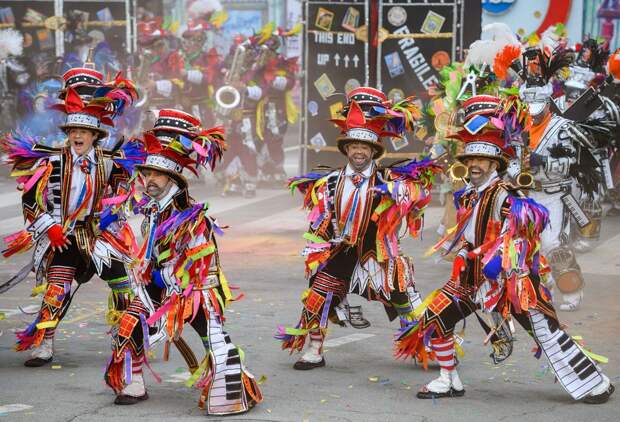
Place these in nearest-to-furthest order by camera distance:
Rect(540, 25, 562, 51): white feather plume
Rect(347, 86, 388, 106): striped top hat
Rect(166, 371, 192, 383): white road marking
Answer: Rect(166, 371, 192, 383): white road marking → Rect(347, 86, 388, 106): striped top hat → Rect(540, 25, 562, 51): white feather plume

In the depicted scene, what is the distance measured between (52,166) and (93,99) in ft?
1.76

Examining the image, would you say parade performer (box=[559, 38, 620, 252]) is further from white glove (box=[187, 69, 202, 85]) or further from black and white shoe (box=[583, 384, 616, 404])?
white glove (box=[187, 69, 202, 85])

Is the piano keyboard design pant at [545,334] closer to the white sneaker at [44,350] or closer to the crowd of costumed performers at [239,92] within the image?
the white sneaker at [44,350]

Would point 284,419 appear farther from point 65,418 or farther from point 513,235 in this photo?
point 513,235

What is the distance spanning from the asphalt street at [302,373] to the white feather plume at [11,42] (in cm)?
1069

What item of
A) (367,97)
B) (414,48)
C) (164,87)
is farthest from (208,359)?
(164,87)

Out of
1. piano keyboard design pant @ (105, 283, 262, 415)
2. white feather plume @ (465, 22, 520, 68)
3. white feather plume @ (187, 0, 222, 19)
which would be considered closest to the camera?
piano keyboard design pant @ (105, 283, 262, 415)

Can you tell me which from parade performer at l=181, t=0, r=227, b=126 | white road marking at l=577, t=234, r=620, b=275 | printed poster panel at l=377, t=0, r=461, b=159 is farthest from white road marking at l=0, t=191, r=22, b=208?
white road marking at l=577, t=234, r=620, b=275

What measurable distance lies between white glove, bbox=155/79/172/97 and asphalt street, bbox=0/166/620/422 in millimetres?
8742

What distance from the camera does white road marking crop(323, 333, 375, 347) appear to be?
916 centimetres

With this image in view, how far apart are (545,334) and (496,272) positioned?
48cm

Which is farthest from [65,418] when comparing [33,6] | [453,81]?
[33,6]

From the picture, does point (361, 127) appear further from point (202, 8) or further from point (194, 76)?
point (202, 8)

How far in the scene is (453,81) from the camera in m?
13.8
